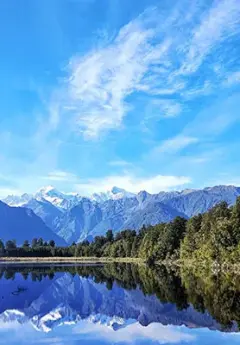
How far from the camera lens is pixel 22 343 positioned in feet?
89.2

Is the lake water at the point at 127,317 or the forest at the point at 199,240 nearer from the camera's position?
the lake water at the point at 127,317

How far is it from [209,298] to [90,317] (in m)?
12.1

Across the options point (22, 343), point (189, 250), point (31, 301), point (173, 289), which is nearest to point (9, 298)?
point (31, 301)

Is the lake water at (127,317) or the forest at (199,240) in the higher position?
the forest at (199,240)

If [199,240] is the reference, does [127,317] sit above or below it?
below

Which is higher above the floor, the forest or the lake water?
the forest

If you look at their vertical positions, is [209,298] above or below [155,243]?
below

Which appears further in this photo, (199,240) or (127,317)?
(199,240)

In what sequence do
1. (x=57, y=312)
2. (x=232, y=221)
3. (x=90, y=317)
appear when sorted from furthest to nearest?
1. (x=232, y=221)
2. (x=57, y=312)
3. (x=90, y=317)

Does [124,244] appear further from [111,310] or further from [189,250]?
[111,310]

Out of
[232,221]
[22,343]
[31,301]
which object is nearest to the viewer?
[22,343]

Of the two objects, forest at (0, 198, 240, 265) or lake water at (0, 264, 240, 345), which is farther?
forest at (0, 198, 240, 265)

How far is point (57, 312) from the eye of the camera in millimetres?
41312

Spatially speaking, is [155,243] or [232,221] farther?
[155,243]
